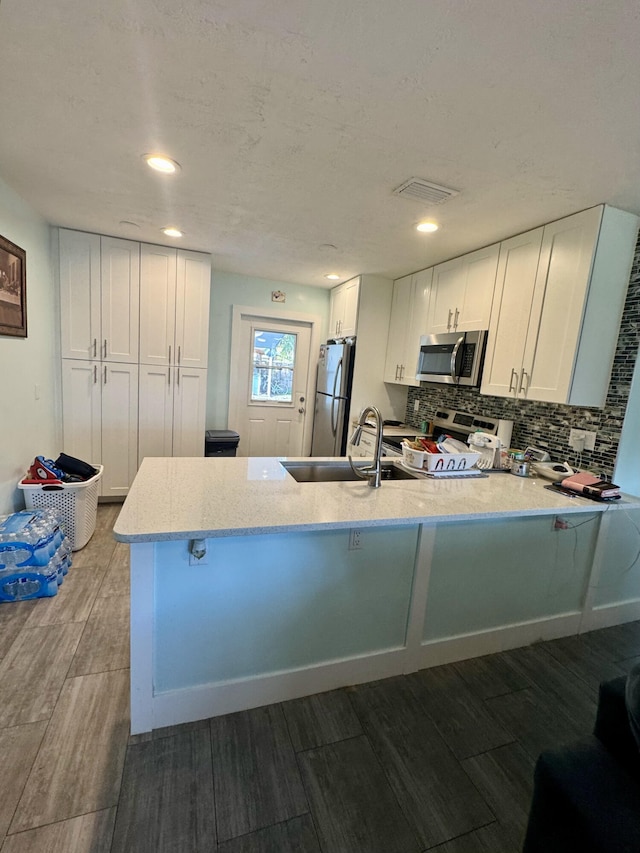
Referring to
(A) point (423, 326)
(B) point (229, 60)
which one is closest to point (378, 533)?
(B) point (229, 60)

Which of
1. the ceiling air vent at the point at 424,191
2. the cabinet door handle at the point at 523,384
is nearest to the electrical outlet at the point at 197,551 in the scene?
the ceiling air vent at the point at 424,191

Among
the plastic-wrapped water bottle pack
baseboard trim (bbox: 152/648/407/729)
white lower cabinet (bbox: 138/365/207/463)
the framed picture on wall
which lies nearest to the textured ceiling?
the framed picture on wall

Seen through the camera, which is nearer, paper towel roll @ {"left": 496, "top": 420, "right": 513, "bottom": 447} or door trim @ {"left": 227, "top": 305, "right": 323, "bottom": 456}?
paper towel roll @ {"left": 496, "top": 420, "right": 513, "bottom": 447}

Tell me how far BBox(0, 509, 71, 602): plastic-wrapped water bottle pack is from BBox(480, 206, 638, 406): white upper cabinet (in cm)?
291

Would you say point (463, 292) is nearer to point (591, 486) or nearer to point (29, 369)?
point (591, 486)

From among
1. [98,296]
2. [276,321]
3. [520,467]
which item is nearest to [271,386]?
[276,321]

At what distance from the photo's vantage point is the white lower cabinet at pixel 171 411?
11.4 feet

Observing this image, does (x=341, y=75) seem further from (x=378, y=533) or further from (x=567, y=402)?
(x=567, y=402)

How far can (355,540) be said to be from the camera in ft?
5.17

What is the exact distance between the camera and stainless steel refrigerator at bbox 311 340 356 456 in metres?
3.76

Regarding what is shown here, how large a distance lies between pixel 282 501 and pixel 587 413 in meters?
1.91

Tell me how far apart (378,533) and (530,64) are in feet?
5.38

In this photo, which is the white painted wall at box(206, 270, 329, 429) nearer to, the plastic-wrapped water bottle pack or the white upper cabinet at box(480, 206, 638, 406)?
the plastic-wrapped water bottle pack

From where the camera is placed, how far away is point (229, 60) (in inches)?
47.4
